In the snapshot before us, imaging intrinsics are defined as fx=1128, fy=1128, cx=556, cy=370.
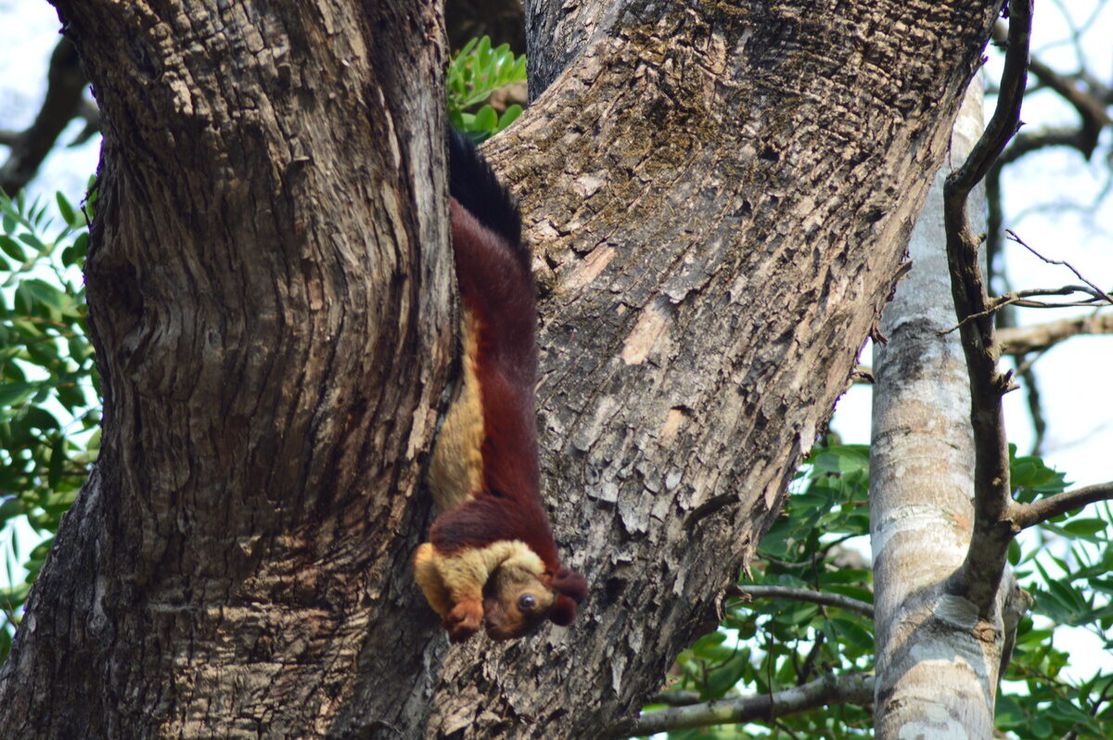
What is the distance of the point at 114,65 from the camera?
142cm

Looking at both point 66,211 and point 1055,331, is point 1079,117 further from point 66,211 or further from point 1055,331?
point 66,211

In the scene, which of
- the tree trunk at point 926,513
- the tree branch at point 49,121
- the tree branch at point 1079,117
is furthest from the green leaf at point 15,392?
the tree branch at point 1079,117

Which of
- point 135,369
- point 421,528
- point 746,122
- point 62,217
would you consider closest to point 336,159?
point 135,369

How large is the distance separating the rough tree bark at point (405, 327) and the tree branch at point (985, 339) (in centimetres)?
14

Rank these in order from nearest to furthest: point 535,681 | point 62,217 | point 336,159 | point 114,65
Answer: point 114,65 → point 336,159 → point 535,681 → point 62,217

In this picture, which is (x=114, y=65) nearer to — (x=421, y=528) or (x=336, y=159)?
(x=336, y=159)

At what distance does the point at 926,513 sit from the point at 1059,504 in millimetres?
640

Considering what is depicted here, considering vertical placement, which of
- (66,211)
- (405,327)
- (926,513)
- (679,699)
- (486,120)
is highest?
(486,120)

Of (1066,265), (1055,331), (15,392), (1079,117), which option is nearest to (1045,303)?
(1066,265)

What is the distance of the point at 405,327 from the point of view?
5.44ft

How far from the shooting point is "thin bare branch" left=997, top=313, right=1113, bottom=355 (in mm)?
6164

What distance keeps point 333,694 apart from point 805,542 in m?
2.34

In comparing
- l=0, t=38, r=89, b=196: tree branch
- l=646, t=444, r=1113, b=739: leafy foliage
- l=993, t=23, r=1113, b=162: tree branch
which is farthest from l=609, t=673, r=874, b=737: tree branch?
l=993, t=23, r=1113, b=162: tree branch

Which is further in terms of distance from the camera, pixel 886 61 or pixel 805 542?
pixel 805 542
